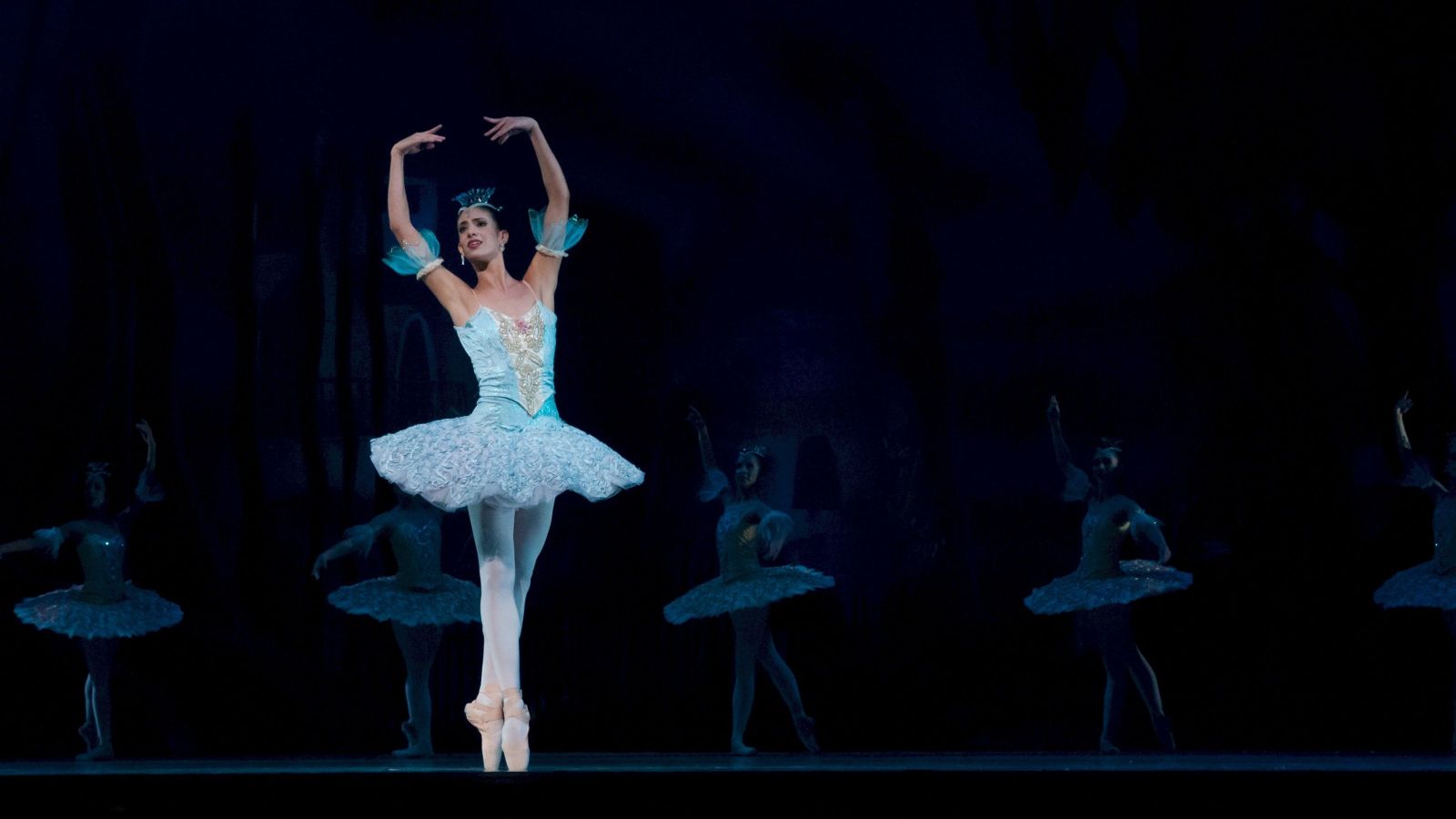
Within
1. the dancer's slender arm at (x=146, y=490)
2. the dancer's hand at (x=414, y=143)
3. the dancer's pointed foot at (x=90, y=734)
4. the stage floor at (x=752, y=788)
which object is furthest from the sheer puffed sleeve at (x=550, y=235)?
the dancer's pointed foot at (x=90, y=734)

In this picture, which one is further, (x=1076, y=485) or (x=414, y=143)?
(x=1076, y=485)

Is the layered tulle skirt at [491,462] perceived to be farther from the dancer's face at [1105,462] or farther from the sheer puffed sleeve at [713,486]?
the dancer's face at [1105,462]

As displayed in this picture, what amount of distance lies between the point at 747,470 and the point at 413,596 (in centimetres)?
153

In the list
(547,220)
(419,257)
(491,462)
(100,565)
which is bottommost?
(100,565)

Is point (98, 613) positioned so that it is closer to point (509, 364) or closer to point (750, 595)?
point (750, 595)

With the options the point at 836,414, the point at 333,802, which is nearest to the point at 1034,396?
the point at 836,414

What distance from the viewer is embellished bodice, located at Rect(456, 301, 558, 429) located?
177 inches

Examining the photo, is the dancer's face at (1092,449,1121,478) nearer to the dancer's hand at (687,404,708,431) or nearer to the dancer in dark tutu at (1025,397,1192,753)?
the dancer in dark tutu at (1025,397,1192,753)

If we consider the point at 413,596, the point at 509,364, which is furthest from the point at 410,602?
the point at 509,364

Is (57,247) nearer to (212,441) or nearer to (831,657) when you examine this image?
(212,441)

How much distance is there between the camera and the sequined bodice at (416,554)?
6465 mm

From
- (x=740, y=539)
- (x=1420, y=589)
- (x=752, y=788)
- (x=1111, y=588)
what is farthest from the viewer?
(x=740, y=539)

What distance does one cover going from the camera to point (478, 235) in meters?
4.60

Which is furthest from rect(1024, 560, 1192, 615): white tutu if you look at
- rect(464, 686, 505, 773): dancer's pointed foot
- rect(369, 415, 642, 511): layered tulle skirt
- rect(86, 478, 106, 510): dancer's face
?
rect(86, 478, 106, 510): dancer's face
